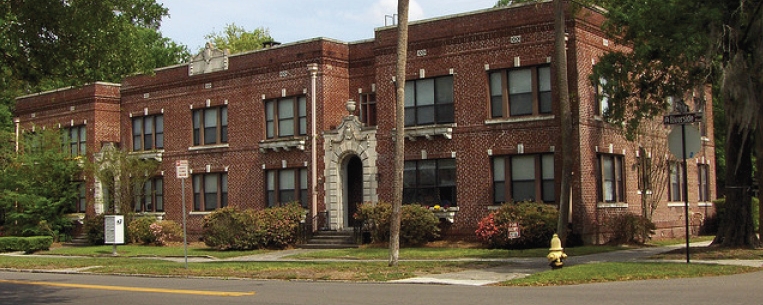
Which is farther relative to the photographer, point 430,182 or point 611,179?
point 430,182

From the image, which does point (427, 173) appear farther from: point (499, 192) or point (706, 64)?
point (706, 64)

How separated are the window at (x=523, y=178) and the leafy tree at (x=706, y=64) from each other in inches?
180

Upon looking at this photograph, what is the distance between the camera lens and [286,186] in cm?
3803

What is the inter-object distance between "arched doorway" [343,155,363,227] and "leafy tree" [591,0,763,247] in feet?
42.0

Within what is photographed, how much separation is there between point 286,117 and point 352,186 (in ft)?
13.7

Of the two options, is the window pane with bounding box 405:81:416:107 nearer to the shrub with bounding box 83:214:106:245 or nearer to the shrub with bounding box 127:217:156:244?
the shrub with bounding box 127:217:156:244

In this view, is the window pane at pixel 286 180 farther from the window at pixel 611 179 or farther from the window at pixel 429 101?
the window at pixel 611 179

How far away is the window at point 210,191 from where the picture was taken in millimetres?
40344

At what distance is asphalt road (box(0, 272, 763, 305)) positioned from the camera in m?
15.0

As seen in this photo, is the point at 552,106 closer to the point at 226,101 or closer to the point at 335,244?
the point at 335,244

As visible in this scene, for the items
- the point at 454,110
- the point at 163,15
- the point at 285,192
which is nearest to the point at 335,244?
the point at 285,192

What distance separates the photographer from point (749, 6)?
74.1 feet

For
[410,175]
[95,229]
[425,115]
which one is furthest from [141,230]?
[425,115]

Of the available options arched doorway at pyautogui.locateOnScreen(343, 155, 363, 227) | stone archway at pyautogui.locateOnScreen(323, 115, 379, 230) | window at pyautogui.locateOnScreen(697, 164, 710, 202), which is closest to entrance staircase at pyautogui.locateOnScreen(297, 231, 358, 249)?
stone archway at pyautogui.locateOnScreen(323, 115, 379, 230)
